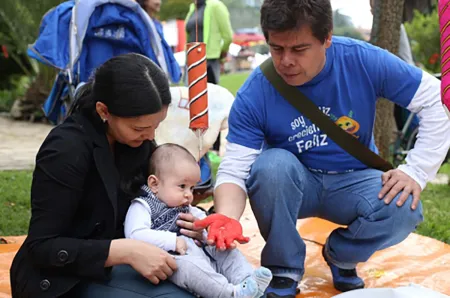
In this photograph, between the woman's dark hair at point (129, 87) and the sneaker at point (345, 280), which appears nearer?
the woman's dark hair at point (129, 87)

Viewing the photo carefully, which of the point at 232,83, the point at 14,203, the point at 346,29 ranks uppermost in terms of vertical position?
the point at 14,203

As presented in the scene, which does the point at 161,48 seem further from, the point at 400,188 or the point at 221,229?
the point at 221,229

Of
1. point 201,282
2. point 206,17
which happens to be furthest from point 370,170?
point 206,17

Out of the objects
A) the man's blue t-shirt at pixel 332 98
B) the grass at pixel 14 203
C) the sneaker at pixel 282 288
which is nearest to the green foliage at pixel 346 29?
the grass at pixel 14 203

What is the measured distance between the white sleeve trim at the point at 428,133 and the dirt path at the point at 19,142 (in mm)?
4586

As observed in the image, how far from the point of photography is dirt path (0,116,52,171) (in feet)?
21.5

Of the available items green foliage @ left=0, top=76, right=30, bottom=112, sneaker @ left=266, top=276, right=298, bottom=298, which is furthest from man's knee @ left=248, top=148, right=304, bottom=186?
green foliage @ left=0, top=76, right=30, bottom=112

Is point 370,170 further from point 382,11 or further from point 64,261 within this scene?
point 382,11

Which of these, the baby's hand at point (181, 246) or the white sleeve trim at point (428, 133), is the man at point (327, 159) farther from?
the baby's hand at point (181, 246)

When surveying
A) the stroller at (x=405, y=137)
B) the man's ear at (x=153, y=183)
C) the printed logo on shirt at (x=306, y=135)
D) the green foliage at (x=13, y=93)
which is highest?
the printed logo on shirt at (x=306, y=135)


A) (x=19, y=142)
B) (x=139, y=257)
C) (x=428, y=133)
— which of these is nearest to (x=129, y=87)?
(x=139, y=257)

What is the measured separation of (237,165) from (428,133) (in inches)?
28.8

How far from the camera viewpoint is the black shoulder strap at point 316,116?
241cm

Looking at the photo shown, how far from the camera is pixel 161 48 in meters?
4.17
